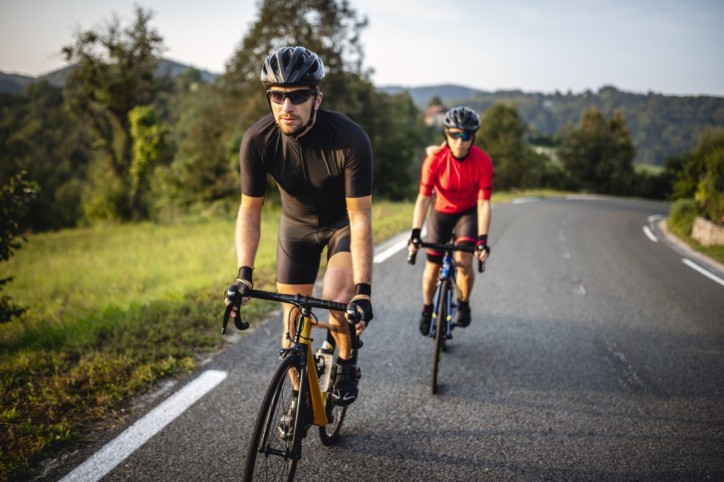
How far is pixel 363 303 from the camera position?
2098 millimetres

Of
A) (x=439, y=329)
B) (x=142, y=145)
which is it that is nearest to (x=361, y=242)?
(x=439, y=329)

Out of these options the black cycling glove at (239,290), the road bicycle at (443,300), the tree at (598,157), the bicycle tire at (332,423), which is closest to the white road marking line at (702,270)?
the road bicycle at (443,300)

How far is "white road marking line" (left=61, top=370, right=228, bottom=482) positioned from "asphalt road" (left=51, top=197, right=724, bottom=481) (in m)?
0.02

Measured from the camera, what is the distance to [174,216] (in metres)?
27.9

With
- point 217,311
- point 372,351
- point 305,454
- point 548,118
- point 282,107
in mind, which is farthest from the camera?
point 548,118

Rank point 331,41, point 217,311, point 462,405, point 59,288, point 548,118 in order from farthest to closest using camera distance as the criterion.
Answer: point 548,118 → point 331,41 → point 59,288 → point 217,311 → point 462,405

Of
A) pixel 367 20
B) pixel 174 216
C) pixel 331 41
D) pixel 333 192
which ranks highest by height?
pixel 367 20

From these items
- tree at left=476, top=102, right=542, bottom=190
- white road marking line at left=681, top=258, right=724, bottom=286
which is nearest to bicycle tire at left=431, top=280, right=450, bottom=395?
white road marking line at left=681, top=258, right=724, bottom=286

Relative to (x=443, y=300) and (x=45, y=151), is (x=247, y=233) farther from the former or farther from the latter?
(x=45, y=151)

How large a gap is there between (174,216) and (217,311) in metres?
25.4

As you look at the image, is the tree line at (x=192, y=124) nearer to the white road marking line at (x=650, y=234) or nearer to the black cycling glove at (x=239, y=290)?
the white road marking line at (x=650, y=234)

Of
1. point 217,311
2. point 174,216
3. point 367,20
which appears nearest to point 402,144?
point 367,20

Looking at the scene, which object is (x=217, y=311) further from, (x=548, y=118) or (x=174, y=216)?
(x=548, y=118)

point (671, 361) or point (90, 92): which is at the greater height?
point (90, 92)
